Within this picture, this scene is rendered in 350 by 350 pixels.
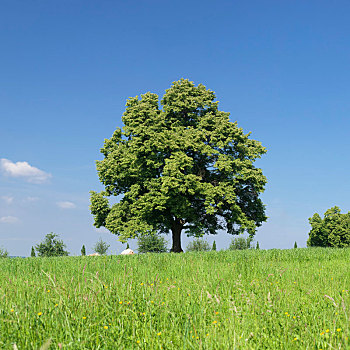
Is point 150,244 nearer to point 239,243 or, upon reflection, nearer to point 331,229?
point 239,243

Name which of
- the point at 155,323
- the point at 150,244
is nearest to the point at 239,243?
the point at 150,244

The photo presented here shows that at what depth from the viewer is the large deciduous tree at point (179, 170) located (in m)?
25.8

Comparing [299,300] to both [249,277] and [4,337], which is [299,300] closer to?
[249,277]

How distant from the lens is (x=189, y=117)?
30.5 meters

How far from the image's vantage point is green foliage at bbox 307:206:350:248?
2013 inches

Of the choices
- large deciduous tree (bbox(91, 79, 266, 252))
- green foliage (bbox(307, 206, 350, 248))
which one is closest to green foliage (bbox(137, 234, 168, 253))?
large deciduous tree (bbox(91, 79, 266, 252))

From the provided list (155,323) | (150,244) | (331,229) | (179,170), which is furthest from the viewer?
(331,229)

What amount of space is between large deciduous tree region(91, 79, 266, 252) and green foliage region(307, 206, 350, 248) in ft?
92.1

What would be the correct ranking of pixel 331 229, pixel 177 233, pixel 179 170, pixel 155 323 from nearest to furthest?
pixel 155 323, pixel 179 170, pixel 177 233, pixel 331 229

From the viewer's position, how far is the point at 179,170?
25.5 m

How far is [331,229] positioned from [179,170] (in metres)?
37.6

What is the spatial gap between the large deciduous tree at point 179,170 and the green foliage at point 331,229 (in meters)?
28.1

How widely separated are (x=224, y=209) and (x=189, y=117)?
9.02 metres

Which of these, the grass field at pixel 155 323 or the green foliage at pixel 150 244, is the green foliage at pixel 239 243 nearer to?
the green foliage at pixel 150 244
